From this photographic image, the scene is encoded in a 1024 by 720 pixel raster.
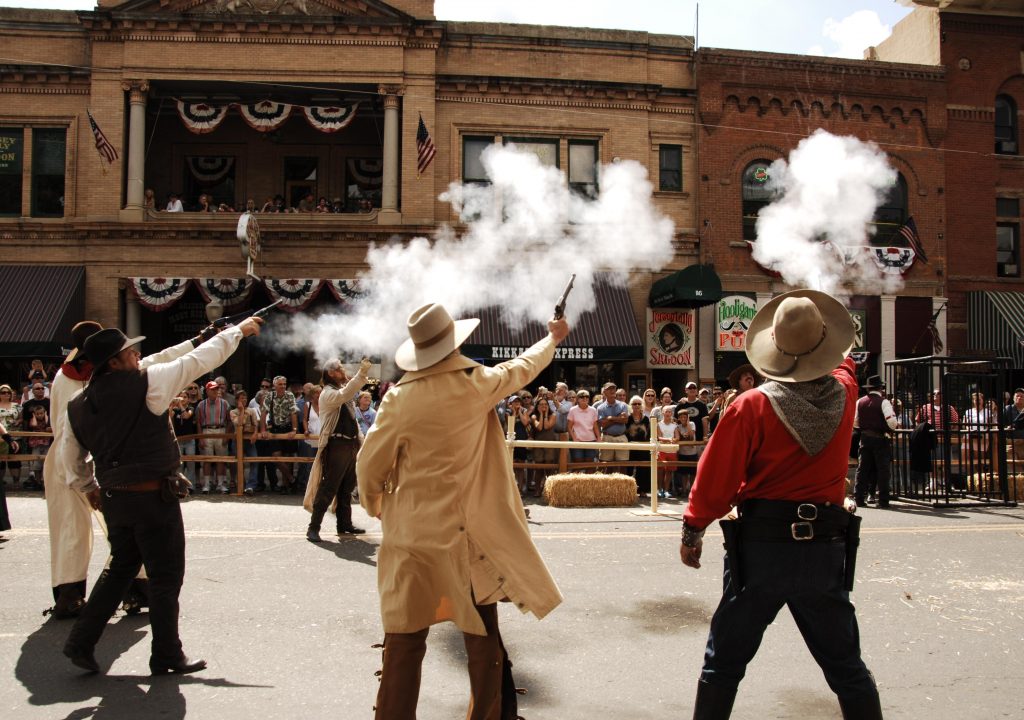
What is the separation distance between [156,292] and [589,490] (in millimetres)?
12085

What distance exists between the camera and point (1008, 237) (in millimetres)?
22188

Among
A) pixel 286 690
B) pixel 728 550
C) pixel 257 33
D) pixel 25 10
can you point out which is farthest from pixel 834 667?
pixel 25 10

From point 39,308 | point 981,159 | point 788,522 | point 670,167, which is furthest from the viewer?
point 981,159

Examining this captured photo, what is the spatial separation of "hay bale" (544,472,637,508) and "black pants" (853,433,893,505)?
10.4ft

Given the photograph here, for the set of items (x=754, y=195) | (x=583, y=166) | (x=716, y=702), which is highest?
(x=583, y=166)

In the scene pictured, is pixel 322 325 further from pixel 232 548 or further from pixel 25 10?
pixel 232 548

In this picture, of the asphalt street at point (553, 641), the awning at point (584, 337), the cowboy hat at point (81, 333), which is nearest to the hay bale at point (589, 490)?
the asphalt street at point (553, 641)

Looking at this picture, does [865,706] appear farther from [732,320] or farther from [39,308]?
[39,308]

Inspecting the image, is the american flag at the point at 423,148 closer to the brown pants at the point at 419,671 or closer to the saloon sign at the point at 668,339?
the saloon sign at the point at 668,339

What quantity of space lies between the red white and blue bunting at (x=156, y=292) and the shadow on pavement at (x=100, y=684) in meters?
14.7

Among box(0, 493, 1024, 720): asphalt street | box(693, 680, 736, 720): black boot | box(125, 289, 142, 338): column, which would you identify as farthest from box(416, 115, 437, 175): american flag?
box(693, 680, 736, 720): black boot

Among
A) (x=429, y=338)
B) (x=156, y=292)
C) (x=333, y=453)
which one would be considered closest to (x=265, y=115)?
(x=156, y=292)

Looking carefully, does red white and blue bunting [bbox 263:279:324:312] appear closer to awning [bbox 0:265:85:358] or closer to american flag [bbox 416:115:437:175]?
american flag [bbox 416:115:437:175]

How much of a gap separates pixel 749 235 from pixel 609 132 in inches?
164
